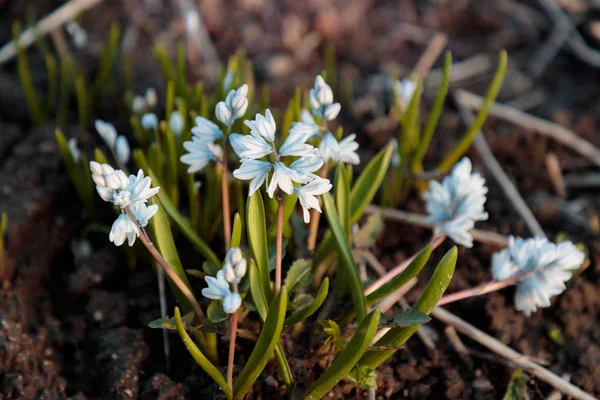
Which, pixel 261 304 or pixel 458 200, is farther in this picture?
pixel 458 200

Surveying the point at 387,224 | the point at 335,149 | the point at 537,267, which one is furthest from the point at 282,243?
the point at 387,224

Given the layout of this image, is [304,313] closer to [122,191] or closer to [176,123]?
[122,191]

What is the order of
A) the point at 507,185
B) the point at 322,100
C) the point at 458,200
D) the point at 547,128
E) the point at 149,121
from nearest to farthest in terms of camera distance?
the point at 322,100
the point at 458,200
the point at 149,121
the point at 507,185
the point at 547,128

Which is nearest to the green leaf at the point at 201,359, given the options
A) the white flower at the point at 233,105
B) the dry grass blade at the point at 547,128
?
the white flower at the point at 233,105

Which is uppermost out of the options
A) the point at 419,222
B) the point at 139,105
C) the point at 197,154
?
the point at 197,154

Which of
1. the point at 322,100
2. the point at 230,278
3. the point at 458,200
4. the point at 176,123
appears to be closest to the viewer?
the point at 230,278

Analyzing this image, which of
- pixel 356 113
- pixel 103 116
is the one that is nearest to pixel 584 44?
pixel 356 113

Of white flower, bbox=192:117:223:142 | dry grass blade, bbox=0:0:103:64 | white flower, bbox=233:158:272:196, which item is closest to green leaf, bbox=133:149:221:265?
white flower, bbox=192:117:223:142

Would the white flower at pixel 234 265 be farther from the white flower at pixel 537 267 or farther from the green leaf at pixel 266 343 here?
the white flower at pixel 537 267
